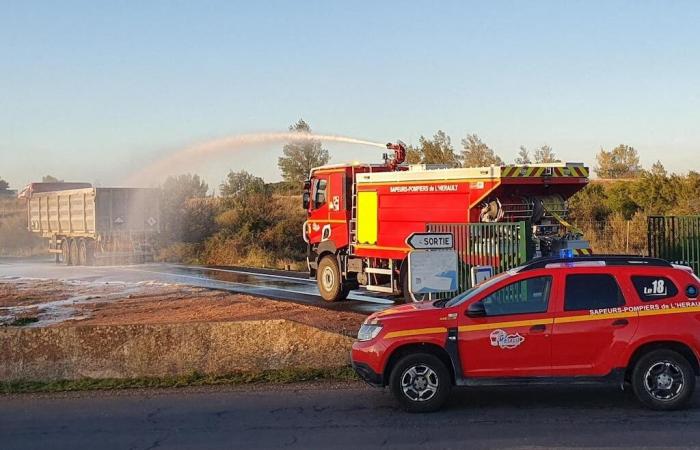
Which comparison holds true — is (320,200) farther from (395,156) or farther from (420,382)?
(420,382)

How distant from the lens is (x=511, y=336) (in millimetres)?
8227

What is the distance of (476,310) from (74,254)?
27.7m

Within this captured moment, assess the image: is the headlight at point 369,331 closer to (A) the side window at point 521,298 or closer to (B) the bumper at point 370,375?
(B) the bumper at point 370,375

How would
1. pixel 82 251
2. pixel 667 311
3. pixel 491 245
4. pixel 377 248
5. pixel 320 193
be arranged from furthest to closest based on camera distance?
1. pixel 82 251
2. pixel 320 193
3. pixel 377 248
4. pixel 491 245
5. pixel 667 311

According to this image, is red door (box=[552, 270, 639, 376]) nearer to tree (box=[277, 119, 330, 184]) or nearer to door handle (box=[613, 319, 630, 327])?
door handle (box=[613, 319, 630, 327])

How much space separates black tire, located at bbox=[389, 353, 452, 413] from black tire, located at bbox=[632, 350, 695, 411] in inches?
75.6

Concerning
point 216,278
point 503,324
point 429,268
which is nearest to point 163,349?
point 429,268

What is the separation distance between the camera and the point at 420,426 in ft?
25.6

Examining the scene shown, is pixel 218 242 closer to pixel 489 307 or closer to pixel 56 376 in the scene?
pixel 56 376

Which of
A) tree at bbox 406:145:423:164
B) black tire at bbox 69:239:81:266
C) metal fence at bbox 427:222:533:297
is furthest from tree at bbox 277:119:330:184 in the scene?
metal fence at bbox 427:222:533:297

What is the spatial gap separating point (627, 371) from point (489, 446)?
2.02 meters

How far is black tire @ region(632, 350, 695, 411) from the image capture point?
26.3 feet

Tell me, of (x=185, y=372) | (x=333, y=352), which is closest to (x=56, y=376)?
(x=185, y=372)

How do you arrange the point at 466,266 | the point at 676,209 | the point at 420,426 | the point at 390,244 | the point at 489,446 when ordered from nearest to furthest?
the point at 489,446
the point at 420,426
the point at 466,266
the point at 390,244
the point at 676,209
